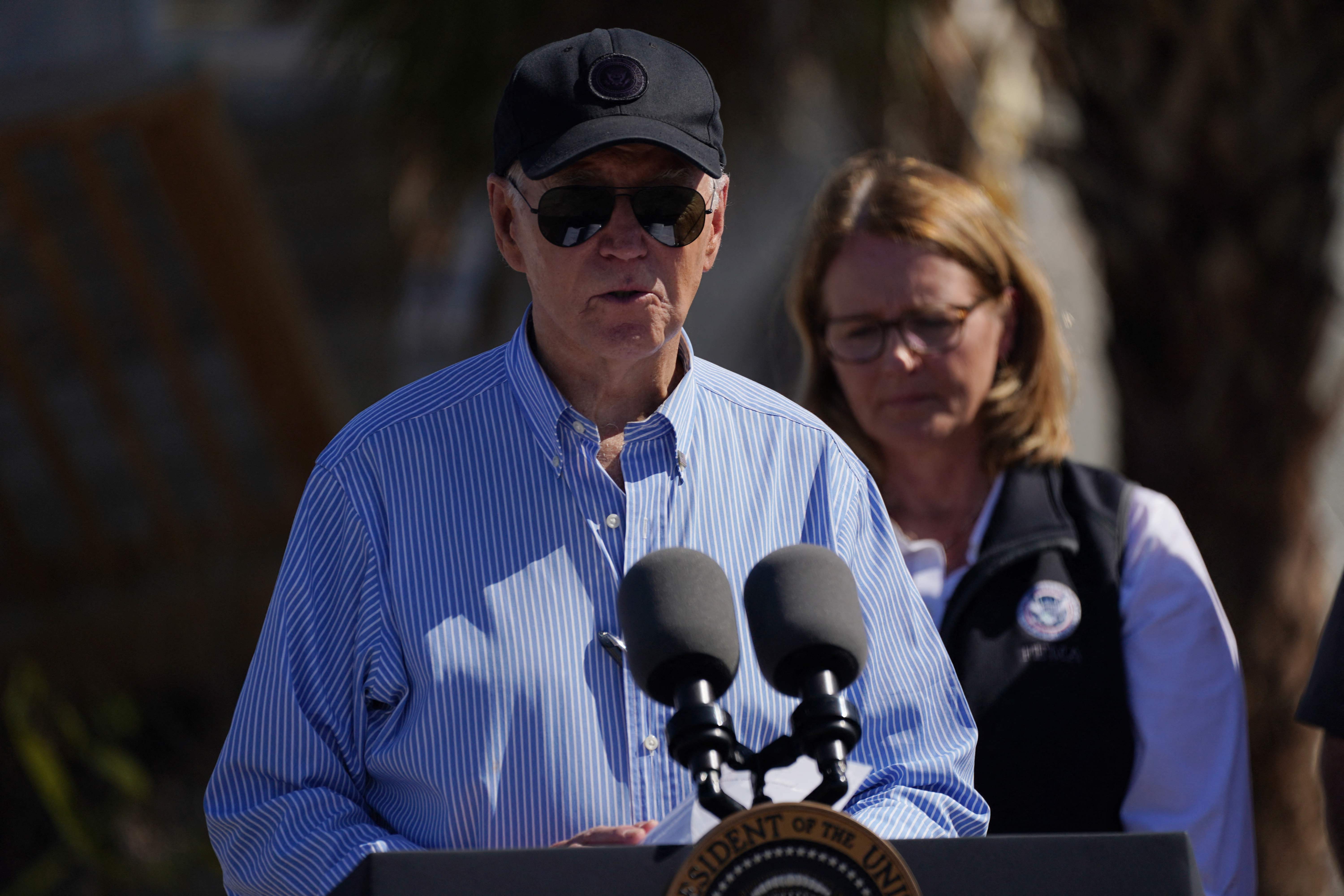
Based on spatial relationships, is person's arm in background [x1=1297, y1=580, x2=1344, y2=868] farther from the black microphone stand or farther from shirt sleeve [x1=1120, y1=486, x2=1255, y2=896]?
the black microphone stand

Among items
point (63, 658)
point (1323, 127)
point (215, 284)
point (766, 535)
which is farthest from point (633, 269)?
point (63, 658)

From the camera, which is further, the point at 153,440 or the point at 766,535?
the point at 153,440

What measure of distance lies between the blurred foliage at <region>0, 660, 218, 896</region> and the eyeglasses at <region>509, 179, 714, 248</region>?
387 centimetres

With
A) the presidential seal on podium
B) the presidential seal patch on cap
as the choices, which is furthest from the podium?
the presidential seal patch on cap

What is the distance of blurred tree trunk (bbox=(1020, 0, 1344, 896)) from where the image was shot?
11.7 ft

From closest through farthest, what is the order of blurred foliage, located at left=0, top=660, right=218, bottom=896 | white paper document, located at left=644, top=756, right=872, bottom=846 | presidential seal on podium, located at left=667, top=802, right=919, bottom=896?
presidential seal on podium, located at left=667, top=802, right=919, bottom=896 → white paper document, located at left=644, top=756, right=872, bottom=846 → blurred foliage, located at left=0, top=660, right=218, bottom=896

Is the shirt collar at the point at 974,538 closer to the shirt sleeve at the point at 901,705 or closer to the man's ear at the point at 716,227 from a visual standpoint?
the shirt sleeve at the point at 901,705

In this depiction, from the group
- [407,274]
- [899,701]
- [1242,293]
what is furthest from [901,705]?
[407,274]

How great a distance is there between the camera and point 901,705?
1648 mm

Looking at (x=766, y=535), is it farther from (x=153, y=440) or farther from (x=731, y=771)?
(x=153, y=440)

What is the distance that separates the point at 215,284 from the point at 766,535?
175 inches

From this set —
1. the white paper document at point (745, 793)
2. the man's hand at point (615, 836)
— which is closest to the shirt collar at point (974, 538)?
the white paper document at point (745, 793)

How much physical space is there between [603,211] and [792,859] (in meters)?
0.80

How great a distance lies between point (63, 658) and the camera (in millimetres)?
5738
